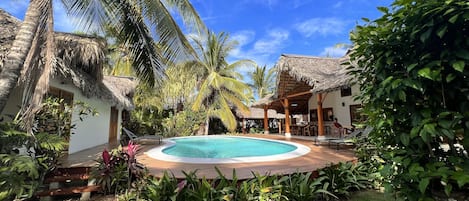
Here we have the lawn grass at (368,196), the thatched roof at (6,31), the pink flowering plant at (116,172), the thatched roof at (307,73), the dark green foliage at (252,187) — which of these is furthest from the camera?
the thatched roof at (307,73)

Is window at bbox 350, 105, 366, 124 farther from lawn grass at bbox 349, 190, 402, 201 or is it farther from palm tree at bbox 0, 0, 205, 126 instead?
palm tree at bbox 0, 0, 205, 126

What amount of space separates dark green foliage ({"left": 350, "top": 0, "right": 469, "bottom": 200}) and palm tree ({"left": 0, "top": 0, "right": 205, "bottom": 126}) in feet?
14.4

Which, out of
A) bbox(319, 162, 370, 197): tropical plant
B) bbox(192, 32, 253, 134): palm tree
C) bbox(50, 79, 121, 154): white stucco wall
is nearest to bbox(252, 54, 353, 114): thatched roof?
bbox(192, 32, 253, 134): palm tree

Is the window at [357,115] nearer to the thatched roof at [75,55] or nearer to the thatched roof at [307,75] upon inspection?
the thatched roof at [307,75]

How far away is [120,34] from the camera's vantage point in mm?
6074

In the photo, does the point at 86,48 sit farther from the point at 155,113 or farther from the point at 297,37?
the point at 297,37

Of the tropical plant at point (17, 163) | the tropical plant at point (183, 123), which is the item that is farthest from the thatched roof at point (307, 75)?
the tropical plant at point (17, 163)

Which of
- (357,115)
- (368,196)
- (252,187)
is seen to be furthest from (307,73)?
(252,187)

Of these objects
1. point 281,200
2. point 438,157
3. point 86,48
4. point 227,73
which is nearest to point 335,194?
point 281,200

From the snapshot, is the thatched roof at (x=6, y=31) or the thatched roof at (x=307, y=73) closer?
the thatched roof at (x=6, y=31)

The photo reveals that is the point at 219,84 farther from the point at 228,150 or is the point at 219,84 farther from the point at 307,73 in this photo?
the point at 228,150

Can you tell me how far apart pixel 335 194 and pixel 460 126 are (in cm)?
295

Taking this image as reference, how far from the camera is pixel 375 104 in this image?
83.4 inches

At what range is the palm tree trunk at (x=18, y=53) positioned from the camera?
11.3 ft
